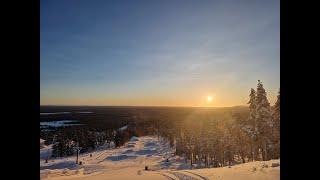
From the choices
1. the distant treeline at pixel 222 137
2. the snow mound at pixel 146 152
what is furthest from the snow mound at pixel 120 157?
the distant treeline at pixel 222 137

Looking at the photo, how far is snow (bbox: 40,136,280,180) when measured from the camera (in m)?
28.4

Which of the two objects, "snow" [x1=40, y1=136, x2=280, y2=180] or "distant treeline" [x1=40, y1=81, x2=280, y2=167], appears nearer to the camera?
"snow" [x1=40, y1=136, x2=280, y2=180]

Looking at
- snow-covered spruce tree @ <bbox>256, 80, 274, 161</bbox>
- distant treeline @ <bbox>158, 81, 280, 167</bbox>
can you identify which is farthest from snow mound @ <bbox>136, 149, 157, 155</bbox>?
snow-covered spruce tree @ <bbox>256, 80, 274, 161</bbox>

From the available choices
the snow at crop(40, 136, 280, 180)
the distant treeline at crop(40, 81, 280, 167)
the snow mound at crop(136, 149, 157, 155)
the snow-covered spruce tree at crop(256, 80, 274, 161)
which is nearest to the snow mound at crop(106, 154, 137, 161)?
the snow at crop(40, 136, 280, 180)

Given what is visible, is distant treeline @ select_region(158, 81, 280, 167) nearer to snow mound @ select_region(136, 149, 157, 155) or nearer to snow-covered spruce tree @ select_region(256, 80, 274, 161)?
snow-covered spruce tree @ select_region(256, 80, 274, 161)

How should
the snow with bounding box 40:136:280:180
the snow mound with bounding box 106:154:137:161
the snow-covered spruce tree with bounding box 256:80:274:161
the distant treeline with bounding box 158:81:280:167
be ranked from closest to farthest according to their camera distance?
the snow with bounding box 40:136:280:180 < the snow-covered spruce tree with bounding box 256:80:274:161 < the distant treeline with bounding box 158:81:280:167 < the snow mound with bounding box 106:154:137:161

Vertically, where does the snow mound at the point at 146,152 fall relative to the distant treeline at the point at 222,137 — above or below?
below

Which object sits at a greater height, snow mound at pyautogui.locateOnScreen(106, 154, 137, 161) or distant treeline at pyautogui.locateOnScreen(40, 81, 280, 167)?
distant treeline at pyautogui.locateOnScreen(40, 81, 280, 167)

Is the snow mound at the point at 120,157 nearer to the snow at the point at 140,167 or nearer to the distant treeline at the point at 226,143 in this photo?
the snow at the point at 140,167

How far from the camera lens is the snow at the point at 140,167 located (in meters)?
28.4

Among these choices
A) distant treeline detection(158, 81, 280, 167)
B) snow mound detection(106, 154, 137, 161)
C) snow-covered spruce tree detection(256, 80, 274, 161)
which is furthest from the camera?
snow mound detection(106, 154, 137, 161)
